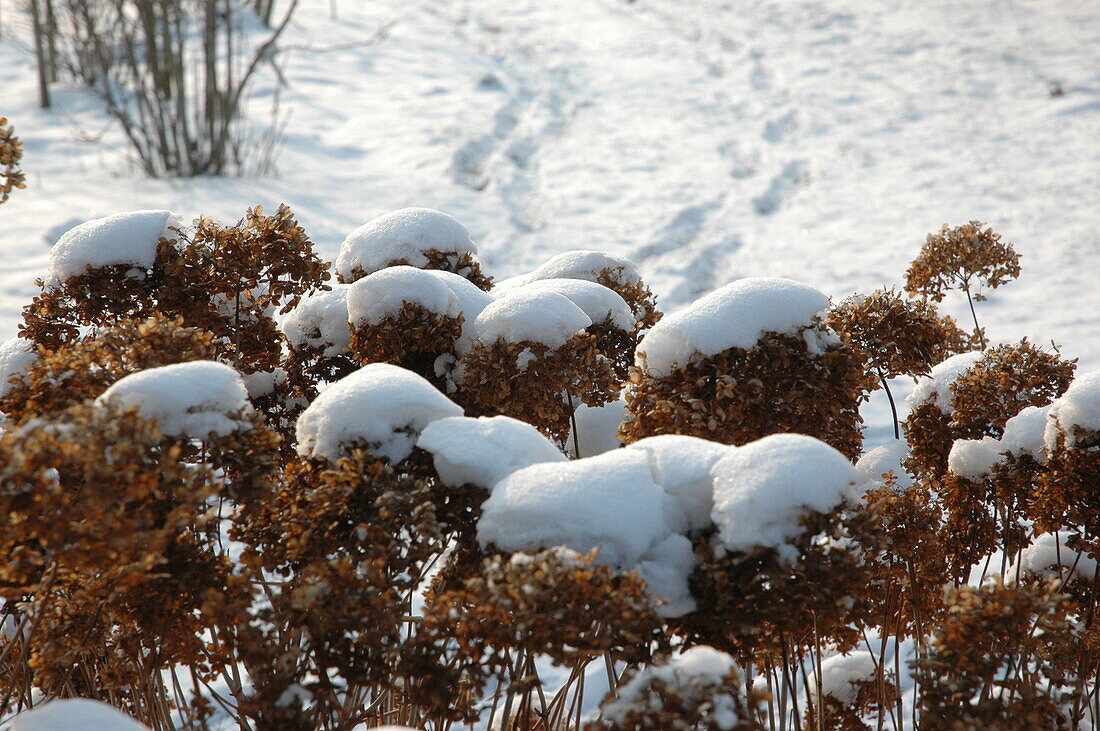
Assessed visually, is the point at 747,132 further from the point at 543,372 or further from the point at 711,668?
the point at 711,668

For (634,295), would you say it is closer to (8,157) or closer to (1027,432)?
(1027,432)

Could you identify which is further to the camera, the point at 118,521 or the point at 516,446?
the point at 516,446

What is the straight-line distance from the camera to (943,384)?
2711 millimetres

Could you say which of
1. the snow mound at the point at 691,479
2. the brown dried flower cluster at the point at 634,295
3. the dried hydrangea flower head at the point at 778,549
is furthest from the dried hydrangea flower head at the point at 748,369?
the brown dried flower cluster at the point at 634,295

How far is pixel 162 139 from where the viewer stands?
8.59 metres

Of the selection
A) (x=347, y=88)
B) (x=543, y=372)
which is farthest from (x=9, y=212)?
(x=543, y=372)

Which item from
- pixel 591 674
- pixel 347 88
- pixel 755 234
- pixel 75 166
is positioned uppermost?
pixel 347 88

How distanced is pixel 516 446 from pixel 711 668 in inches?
25.2

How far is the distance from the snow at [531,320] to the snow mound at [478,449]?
45 cm

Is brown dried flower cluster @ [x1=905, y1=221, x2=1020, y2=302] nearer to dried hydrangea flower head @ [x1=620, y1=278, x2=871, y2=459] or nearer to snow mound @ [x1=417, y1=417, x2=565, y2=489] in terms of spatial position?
dried hydrangea flower head @ [x1=620, y1=278, x2=871, y2=459]

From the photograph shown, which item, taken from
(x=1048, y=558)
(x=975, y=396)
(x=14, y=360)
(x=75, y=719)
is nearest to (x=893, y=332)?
(x=975, y=396)

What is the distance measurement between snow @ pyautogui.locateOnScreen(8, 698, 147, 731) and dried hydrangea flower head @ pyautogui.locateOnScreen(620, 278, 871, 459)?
1.33 metres

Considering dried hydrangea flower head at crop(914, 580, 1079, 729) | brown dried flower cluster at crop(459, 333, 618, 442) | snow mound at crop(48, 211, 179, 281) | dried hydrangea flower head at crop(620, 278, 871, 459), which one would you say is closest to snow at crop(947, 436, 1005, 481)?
dried hydrangea flower head at crop(620, 278, 871, 459)

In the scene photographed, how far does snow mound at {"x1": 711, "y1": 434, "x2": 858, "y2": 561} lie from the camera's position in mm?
1665
